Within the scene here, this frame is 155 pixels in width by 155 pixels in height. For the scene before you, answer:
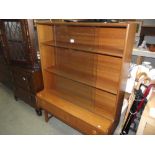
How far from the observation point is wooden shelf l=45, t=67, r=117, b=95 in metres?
1.55

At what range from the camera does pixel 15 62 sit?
2.38 meters

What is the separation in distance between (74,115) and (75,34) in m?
1.00

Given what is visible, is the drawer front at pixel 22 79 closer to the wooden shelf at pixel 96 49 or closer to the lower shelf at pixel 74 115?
the lower shelf at pixel 74 115

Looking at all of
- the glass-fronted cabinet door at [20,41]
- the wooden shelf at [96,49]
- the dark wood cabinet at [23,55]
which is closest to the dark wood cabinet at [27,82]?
the dark wood cabinet at [23,55]

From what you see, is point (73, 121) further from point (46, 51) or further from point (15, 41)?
point (15, 41)

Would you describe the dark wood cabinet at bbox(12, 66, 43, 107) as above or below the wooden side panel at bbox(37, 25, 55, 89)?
below

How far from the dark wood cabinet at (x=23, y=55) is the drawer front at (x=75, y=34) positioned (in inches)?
17.0

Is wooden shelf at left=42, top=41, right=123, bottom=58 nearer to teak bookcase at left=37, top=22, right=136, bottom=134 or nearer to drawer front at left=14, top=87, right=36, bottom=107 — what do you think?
teak bookcase at left=37, top=22, right=136, bottom=134

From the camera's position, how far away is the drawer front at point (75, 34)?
1.57 metres

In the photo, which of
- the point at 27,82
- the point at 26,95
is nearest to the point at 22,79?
the point at 27,82

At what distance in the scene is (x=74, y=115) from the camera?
1699 millimetres

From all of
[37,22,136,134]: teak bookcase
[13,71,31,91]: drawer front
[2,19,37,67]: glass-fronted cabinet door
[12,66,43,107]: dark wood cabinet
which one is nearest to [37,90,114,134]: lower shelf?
[37,22,136,134]: teak bookcase

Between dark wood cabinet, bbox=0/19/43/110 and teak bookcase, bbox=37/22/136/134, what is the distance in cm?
22
